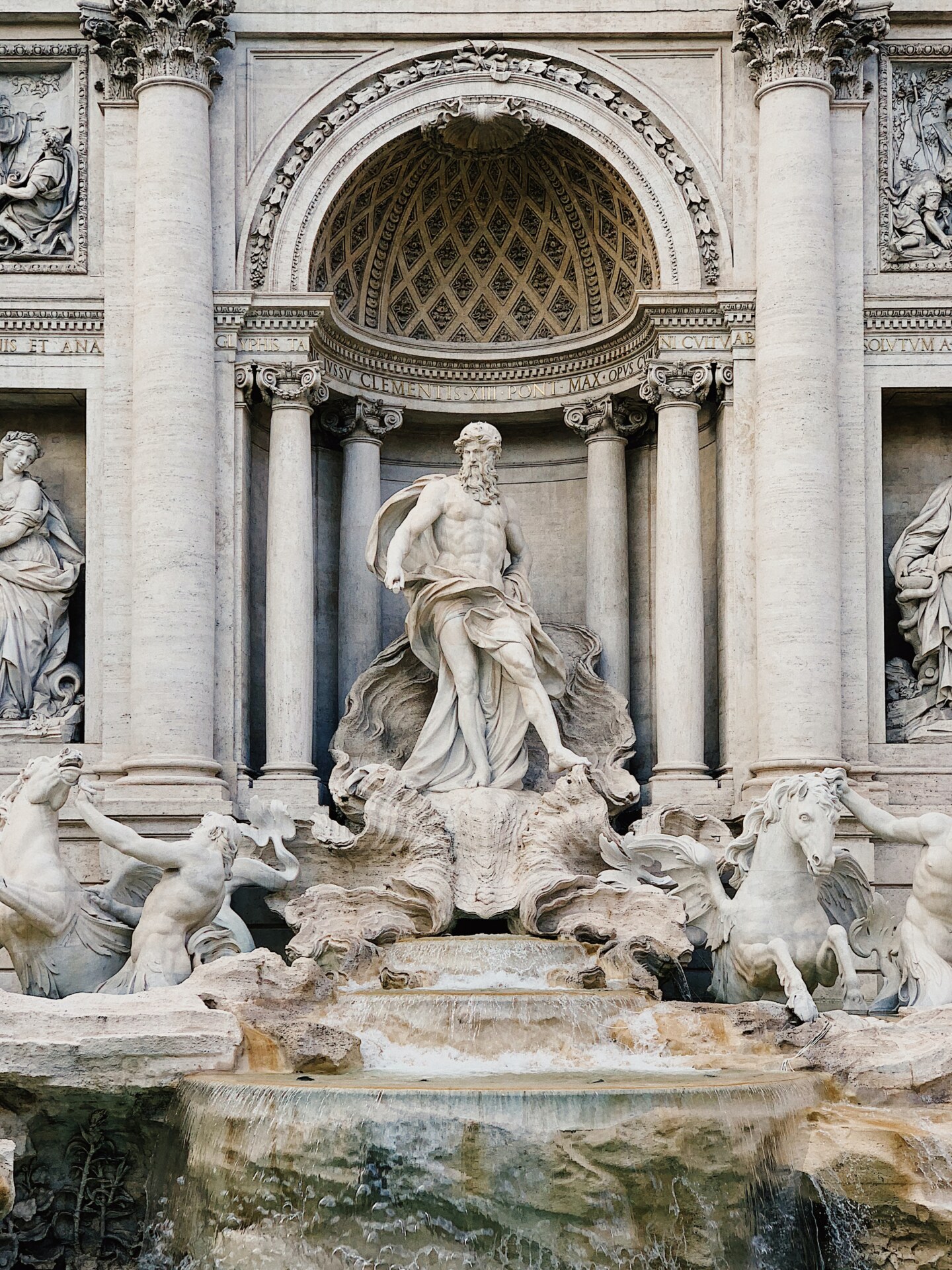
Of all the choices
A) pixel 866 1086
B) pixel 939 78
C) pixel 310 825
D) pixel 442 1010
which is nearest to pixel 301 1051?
pixel 442 1010

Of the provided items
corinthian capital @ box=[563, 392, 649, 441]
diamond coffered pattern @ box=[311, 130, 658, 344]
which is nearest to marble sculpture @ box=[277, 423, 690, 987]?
corinthian capital @ box=[563, 392, 649, 441]

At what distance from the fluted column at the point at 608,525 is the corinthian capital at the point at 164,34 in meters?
4.70

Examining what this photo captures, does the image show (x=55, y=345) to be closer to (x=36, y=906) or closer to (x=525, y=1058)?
(x=36, y=906)

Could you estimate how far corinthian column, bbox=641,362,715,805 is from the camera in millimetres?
16297

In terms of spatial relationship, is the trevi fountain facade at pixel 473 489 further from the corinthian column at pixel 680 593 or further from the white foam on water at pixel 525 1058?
the white foam on water at pixel 525 1058

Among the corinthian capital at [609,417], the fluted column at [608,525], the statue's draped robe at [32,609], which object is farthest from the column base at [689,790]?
the statue's draped robe at [32,609]

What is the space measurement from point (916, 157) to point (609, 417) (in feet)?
12.1

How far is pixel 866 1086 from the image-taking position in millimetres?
10680

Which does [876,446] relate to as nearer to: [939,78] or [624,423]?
[624,423]

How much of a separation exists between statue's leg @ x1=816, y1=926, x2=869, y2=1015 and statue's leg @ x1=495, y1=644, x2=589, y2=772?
11.0 feet

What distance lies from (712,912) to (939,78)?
331 inches

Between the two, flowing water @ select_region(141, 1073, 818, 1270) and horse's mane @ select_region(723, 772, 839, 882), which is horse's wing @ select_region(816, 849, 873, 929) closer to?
horse's mane @ select_region(723, 772, 839, 882)

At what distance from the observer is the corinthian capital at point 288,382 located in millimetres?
16578

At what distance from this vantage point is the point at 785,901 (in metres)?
13.0
